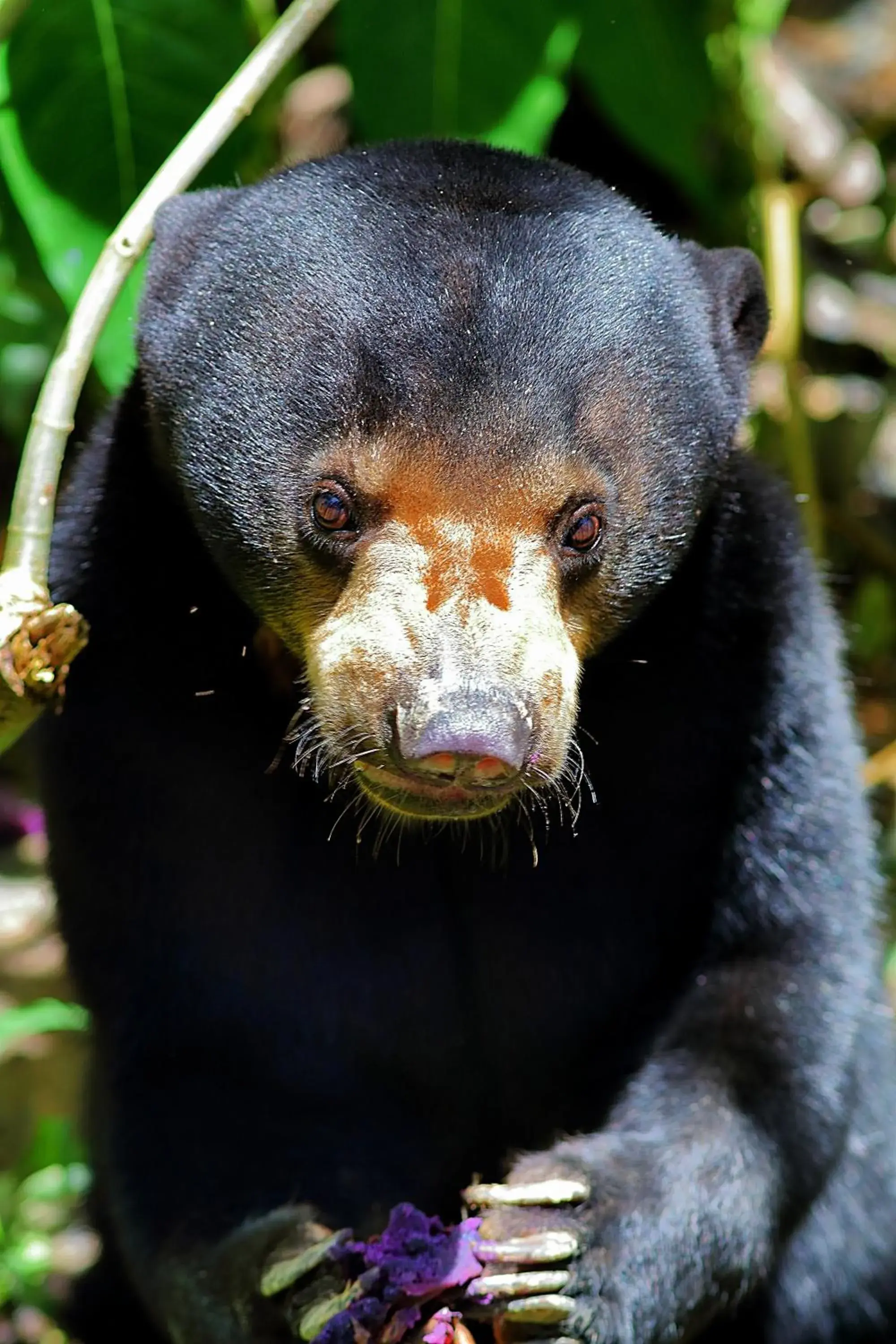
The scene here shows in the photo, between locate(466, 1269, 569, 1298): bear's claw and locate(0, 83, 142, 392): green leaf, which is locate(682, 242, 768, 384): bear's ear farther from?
locate(466, 1269, 569, 1298): bear's claw

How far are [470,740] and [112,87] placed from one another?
230 cm

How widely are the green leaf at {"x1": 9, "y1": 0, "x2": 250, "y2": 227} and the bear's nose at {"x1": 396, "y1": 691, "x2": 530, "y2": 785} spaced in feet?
6.56

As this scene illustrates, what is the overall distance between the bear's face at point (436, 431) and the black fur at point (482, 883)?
0.05 feet

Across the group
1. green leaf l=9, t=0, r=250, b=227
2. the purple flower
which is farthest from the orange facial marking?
green leaf l=9, t=0, r=250, b=227

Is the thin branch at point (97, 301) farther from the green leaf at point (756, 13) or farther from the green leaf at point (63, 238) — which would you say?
the green leaf at point (756, 13)

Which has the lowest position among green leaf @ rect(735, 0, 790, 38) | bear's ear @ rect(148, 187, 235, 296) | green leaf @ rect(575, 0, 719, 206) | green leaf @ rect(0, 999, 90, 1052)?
green leaf @ rect(0, 999, 90, 1052)

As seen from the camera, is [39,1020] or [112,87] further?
[39,1020]

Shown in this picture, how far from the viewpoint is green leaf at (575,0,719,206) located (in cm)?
509

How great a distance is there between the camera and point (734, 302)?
3826 millimetres

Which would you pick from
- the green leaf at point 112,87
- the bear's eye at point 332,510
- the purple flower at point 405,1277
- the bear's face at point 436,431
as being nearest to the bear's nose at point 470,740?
the bear's face at point 436,431

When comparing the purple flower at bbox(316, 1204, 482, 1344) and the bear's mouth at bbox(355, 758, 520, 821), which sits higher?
the bear's mouth at bbox(355, 758, 520, 821)

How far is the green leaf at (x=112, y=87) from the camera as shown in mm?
4344

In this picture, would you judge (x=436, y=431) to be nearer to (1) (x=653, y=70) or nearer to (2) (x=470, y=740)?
(2) (x=470, y=740)

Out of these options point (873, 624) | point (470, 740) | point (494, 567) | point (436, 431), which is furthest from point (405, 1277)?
point (873, 624)
